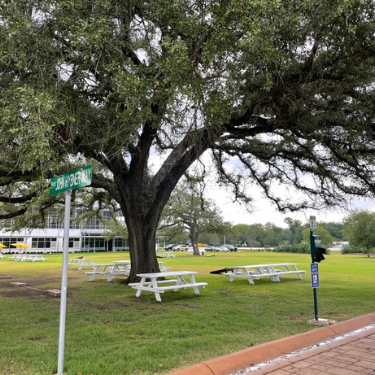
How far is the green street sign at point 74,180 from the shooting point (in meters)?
4.16

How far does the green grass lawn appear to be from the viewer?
15.1 ft

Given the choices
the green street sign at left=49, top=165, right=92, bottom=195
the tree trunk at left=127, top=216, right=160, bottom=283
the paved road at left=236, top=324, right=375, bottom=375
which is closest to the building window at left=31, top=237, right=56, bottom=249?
the tree trunk at left=127, top=216, right=160, bottom=283

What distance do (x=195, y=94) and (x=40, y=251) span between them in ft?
201

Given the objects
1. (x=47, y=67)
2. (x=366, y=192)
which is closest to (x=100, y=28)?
(x=47, y=67)

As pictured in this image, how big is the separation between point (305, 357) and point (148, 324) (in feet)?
9.73

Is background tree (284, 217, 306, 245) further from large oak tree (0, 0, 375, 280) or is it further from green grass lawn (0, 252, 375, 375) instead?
large oak tree (0, 0, 375, 280)

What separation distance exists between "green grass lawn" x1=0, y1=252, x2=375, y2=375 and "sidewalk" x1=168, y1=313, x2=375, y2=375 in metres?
0.29

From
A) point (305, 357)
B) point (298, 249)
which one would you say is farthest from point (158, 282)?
point (298, 249)

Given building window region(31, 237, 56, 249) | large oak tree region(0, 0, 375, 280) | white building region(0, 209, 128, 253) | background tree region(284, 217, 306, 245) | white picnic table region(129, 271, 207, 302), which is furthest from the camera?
background tree region(284, 217, 306, 245)

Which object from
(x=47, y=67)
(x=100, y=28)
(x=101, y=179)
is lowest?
(x=101, y=179)

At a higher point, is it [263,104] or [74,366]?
[263,104]

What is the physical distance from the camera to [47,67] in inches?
256

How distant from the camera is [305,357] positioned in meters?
4.97

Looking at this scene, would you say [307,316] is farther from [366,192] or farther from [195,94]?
[366,192]
